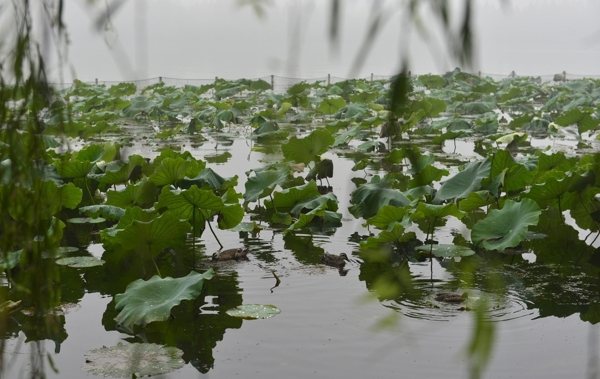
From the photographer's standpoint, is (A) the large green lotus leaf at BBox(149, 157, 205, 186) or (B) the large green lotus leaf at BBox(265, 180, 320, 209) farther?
(B) the large green lotus leaf at BBox(265, 180, 320, 209)

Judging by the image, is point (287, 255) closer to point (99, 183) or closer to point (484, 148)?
point (99, 183)

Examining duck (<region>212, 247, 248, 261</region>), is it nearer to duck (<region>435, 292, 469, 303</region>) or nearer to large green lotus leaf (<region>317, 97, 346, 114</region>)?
duck (<region>435, 292, 469, 303</region>)

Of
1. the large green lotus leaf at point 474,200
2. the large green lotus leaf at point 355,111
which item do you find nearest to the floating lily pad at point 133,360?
the large green lotus leaf at point 474,200

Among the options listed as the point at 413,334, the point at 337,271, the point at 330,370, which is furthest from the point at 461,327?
the point at 337,271

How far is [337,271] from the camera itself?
3059mm

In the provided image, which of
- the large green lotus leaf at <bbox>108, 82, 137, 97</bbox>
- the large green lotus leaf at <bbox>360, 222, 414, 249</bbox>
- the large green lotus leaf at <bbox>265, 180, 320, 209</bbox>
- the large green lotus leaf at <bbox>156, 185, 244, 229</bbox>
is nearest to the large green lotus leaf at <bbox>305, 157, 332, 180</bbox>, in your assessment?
the large green lotus leaf at <bbox>265, 180, 320, 209</bbox>

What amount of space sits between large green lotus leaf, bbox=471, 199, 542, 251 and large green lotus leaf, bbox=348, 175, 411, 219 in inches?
19.0

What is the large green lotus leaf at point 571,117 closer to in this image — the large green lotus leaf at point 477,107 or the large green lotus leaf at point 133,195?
the large green lotus leaf at point 477,107

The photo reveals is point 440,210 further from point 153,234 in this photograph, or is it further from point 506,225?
point 153,234

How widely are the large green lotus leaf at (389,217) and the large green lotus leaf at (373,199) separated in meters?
0.24

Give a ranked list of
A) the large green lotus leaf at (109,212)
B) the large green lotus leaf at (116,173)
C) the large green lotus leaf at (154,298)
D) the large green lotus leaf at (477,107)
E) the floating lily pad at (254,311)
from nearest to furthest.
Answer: the large green lotus leaf at (154,298)
the floating lily pad at (254,311)
the large green lotus leaf at (109,212)
the large green lotus leaf at (116,173)
the large green lotus leaf at (477,107)

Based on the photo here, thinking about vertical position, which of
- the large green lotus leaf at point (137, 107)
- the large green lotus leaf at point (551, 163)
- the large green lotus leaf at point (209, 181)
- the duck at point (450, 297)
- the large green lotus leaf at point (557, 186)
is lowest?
the duck at point (450, 297)

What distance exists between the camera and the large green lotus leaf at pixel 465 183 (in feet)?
11.5

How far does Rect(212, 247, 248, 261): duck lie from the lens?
3160mm
